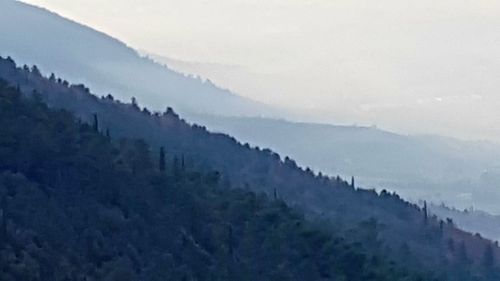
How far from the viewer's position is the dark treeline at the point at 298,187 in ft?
241

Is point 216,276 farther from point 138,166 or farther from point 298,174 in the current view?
point 298,174

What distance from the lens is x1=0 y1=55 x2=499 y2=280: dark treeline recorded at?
241 feet

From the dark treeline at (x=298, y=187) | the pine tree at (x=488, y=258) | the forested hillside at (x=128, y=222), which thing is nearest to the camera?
the forested hillside at (x=128, y=222)

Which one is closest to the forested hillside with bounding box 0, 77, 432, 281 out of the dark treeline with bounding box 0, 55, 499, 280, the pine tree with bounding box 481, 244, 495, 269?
the dark treeline with bounding box 0, 55, 499, 280

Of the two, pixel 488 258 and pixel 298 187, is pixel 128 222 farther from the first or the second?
pixel 298 187

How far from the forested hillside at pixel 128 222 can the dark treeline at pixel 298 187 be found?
7.60 m

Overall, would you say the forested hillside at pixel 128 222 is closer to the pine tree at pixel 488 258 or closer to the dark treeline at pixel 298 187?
the dark treeline at pixel 298 187

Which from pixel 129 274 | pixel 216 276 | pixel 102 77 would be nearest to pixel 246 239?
pixel 216 276

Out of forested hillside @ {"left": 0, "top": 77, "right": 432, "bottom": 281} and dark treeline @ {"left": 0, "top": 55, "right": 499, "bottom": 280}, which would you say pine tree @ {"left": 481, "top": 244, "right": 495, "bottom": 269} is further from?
forested hillside @ {"left": 0, "top": 77, "right": 432, "bottom": 281}

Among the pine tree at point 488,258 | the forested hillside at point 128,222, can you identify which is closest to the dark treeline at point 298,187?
the pine tree at point 488,258

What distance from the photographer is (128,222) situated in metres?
51.6

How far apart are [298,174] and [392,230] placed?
1060 cm

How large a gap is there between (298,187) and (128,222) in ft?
121

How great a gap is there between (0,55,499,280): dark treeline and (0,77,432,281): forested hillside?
7.60 metres
